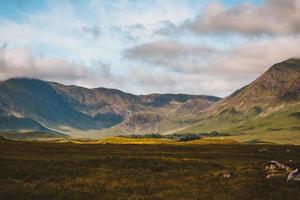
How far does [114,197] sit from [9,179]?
12594 millimetres

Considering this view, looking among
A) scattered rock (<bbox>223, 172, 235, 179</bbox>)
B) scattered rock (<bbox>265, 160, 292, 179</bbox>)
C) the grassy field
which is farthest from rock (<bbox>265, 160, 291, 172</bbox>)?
scattered rock (<bbox>223, 172, 235, 179</bbox>)

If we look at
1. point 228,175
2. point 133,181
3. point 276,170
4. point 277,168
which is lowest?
point 133,181

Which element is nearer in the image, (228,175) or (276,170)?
(228,175)

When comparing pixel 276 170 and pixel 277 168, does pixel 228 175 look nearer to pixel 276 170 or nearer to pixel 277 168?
pixel 276 170

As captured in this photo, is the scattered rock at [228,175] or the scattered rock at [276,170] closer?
the scattered rock at [276,170]

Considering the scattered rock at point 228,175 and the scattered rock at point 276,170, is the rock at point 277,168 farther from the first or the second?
the scattered rock at point 228,175

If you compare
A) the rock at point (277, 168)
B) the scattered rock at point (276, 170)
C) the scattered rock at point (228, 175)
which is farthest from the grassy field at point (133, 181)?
the rock at point (277, 168)

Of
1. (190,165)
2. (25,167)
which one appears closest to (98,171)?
(25,167)

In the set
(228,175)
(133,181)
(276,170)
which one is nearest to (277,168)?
(276,170)

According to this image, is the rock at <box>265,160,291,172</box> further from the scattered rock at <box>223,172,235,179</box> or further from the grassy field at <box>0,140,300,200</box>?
the scattered rock at <box>223,172,235,179</box>

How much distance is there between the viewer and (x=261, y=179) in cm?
4406

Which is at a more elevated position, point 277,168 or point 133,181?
point 277,168

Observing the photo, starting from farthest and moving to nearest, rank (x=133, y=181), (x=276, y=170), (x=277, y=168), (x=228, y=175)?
(x=277, y=168) < (x=276, y=170) < (x=228, y=175) < (x=133, y=181)

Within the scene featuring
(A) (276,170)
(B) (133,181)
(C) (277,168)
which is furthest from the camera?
(C) (277,168)
